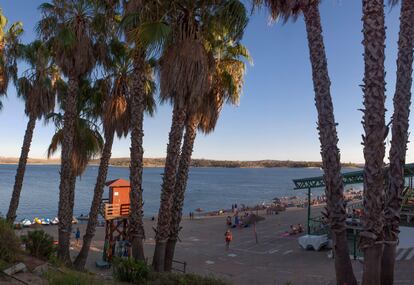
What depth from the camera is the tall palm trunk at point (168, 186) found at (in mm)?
12484

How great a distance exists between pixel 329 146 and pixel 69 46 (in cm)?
1119

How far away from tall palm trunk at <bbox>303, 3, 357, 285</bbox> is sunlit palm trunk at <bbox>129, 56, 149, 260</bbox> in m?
6.62

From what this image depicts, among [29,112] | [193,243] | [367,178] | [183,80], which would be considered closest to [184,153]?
[183,80]

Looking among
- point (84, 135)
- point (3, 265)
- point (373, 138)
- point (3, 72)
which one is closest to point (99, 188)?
point (84, 135)

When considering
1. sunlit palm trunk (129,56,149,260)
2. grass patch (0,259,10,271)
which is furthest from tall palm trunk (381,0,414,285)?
sunlit palm trunk (129,56,149,260)

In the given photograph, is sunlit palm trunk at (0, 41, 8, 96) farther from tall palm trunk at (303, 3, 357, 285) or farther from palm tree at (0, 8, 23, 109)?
tall palm trunk at (303, 3, 357, 285)

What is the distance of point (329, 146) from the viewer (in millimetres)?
7961

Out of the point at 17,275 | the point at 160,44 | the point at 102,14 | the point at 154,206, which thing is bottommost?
the point at 154,206

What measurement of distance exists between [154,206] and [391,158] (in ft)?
252

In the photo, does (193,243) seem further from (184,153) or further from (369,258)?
(369,258)

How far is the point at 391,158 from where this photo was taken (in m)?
8.26

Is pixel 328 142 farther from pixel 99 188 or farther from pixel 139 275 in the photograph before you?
pixel 99 188

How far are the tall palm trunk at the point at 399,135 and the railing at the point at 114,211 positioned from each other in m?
16.3

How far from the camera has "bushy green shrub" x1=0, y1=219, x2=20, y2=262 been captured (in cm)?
929
